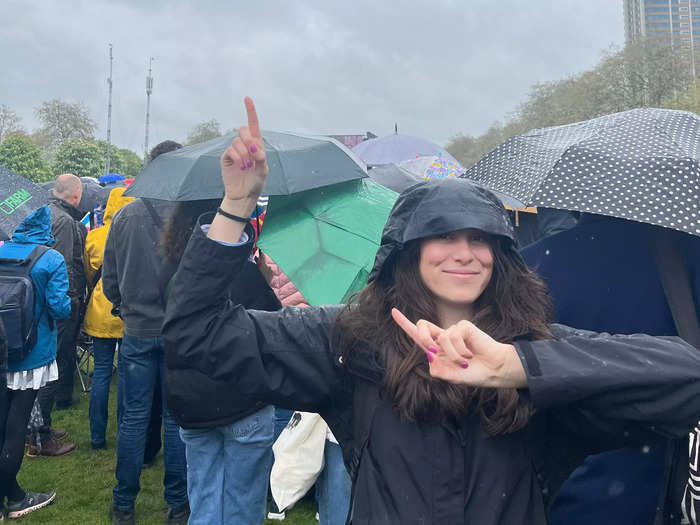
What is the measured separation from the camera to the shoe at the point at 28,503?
13.2 ft

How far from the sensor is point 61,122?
57438 mm

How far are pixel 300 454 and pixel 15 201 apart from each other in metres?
1.94

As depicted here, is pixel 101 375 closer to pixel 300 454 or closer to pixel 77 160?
pixel 300 454

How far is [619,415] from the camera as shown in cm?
140

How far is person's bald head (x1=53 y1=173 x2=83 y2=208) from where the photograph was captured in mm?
5543

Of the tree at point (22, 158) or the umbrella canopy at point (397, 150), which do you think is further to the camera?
the tree at point (22, 158)

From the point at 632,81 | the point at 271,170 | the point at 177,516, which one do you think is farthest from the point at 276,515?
the point at 632,81

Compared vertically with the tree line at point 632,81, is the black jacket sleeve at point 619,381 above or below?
below

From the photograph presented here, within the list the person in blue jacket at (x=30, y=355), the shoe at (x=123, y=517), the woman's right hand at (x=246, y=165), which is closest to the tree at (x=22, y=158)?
the person in blue jacket at (x=30, y=355)

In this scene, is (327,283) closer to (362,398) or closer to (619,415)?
(362,398)

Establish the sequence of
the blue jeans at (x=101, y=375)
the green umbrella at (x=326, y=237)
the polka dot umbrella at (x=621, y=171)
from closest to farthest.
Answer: the polka dot umbrella at (x=621, y=171), the green umbrella at (x=326, y=237), the blue jeans at (x=101, y=375)

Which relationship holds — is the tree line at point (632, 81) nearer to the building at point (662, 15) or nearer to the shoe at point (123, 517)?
the shoe at point (123, 517)

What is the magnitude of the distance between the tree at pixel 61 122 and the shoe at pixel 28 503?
2305 inches

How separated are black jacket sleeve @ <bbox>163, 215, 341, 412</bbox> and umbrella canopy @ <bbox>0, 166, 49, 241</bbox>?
1.88 m
